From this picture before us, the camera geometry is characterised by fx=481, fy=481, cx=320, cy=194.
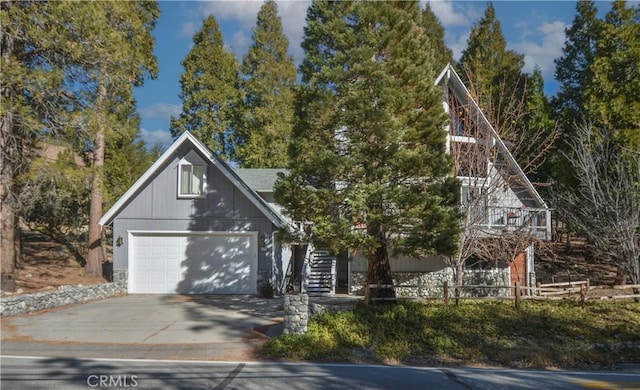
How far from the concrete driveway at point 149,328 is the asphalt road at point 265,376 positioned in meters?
0.72

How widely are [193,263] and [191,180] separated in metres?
2.85

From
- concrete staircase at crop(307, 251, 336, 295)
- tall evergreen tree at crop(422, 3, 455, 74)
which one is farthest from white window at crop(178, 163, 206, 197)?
tall evergreen tree at crop(422, 3, 455, 74)

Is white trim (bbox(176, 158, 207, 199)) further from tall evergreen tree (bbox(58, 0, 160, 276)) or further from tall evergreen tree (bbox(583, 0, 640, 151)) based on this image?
tall evergreen tree (bbox(583, 0, 640, 151))

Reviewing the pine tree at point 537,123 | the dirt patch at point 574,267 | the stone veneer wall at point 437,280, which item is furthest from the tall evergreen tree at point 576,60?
the stone veneer wall at point 437,280

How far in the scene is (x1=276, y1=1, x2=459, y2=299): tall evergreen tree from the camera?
35.3 ft

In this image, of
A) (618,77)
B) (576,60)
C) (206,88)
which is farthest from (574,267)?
(206,88)

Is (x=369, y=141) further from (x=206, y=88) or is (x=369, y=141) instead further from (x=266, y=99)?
(x=206, y=88)

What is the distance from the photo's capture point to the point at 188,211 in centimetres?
1642

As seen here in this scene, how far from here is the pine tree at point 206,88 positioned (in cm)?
2864

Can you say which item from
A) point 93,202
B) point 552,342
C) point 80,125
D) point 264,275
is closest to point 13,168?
point 80,125

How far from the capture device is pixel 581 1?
23766 mm

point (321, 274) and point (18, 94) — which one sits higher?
point (18, 94)

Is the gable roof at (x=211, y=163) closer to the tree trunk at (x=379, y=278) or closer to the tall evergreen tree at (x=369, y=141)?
the tree trunk at (x=379, y=278)

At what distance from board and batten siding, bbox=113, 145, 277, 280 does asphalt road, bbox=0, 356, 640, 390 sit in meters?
7.81
